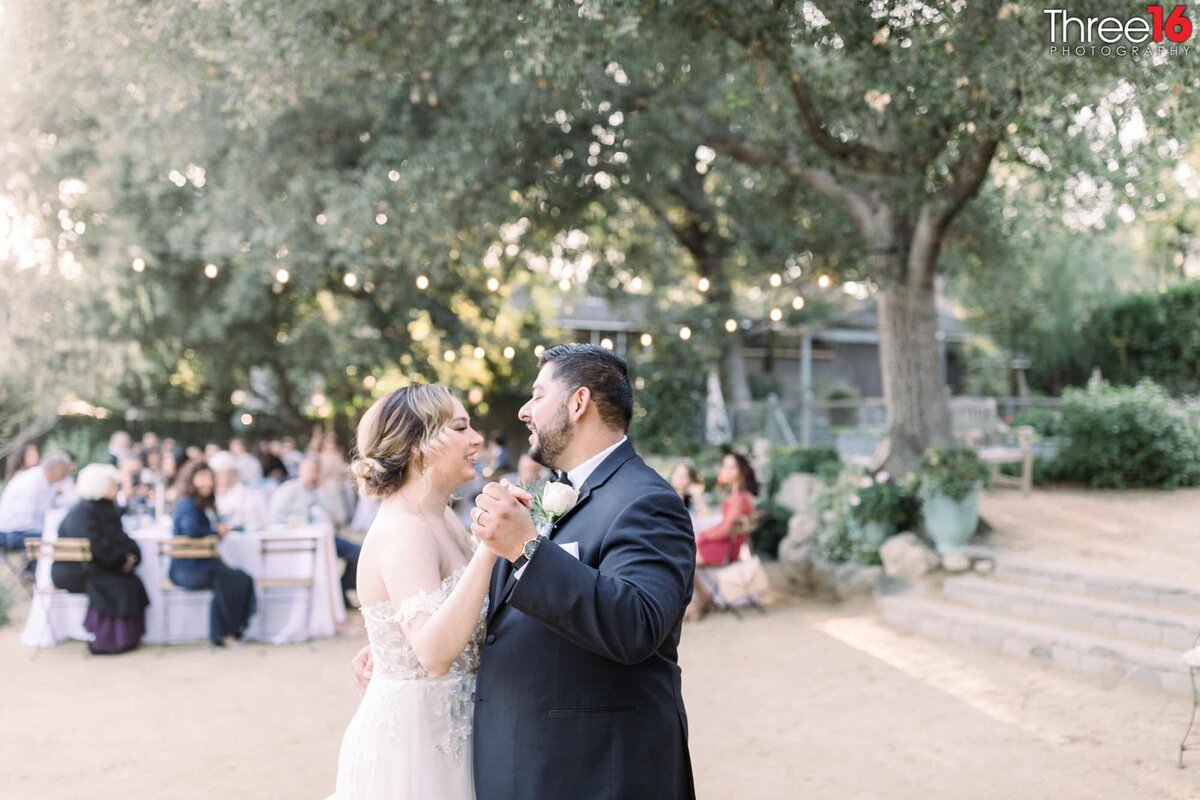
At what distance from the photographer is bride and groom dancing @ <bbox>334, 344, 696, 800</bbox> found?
5.98 ft

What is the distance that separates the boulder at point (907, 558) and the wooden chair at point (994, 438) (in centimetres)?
409

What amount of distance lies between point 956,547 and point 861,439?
7051mm

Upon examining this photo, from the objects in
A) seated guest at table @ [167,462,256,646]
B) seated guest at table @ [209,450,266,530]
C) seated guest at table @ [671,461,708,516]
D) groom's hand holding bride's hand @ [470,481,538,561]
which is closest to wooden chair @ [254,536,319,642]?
seated guest at table @ [167,462,256,646]

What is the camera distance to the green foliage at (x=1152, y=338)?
1966 cm

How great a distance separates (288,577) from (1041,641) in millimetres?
6338

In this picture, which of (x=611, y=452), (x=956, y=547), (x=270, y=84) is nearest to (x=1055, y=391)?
(x=956, y=547)

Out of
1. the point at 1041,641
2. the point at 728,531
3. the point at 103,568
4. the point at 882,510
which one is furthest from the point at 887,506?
the point at 103,568

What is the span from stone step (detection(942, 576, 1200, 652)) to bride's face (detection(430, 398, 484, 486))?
6213 millimetres

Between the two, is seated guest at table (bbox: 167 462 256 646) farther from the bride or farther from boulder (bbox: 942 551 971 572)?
boulder (bbox: 942 551 971 572)

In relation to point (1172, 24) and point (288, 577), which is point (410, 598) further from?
point (1172, 24)

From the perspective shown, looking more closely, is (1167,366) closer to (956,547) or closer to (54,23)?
(956,547)

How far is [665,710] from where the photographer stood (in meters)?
2.12

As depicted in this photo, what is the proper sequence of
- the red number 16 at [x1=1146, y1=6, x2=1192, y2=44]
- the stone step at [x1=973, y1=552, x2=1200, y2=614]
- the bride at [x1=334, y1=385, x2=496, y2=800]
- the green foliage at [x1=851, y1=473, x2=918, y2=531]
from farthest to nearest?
the green foliage at [x1=851, y1=473, x2=918, y2=531]
the stone step at [x1=973, y1=552, x2=1200, y2=614]
the red number 16 at [x1=1146, y1=6, x2=1192, y2=44]
the bride at [x1=334, y1=385, x2=496, y2=800]

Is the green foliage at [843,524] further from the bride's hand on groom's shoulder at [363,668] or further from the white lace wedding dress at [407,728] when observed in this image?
the white lace wedding dress at [407,728]
